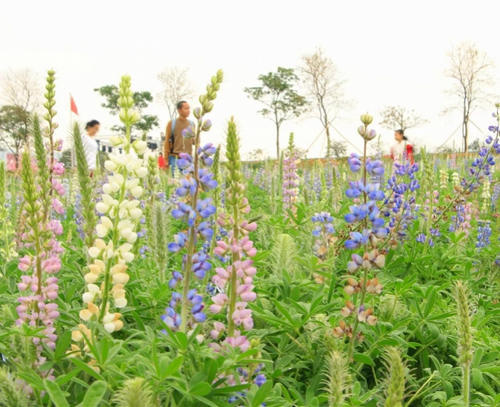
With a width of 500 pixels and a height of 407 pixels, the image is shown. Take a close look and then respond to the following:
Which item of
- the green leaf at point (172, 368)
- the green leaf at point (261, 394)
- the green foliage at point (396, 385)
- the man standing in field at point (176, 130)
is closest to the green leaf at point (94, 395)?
the green leaf at point (172, 368)

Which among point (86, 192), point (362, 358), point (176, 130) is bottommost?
point (362, 358)

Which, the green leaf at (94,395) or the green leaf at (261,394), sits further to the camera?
the green leaf at (261,394)

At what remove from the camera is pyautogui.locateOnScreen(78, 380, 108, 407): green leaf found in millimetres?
1138

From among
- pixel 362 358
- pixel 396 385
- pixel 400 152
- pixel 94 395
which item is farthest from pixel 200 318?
pixel 400 152

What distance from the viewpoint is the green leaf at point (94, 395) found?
3.73 ft

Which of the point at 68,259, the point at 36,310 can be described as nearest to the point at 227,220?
the point at 36,310

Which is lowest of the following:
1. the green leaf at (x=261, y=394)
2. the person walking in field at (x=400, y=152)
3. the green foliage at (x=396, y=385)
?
the green leaf at (x=261, y=394)

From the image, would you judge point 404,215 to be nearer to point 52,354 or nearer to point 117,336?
point 117,336

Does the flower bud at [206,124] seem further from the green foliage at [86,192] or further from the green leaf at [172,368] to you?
the green leaf at [172,368]

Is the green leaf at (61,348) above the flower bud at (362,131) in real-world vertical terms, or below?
below

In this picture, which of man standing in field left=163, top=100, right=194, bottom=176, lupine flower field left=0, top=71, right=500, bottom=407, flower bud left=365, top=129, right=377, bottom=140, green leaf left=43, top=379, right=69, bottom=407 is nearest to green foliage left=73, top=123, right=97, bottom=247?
lupine flower field left=0, top=71, right=500, bottom=407

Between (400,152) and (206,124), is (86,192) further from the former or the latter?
(400,152)

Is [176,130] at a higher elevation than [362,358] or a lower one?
higher

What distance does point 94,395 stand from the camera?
1.16 metres
